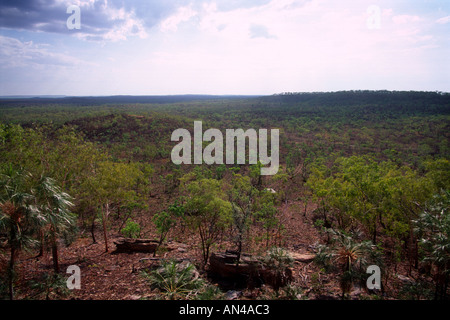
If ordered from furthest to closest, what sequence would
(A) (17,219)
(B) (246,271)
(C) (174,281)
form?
(B) (246,271) < (C) (174,281) < (A) (17,219)

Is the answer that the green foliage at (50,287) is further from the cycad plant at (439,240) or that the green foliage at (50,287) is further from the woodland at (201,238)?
the cycad plant at (439,240)

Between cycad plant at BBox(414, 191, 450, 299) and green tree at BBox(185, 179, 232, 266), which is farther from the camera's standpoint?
green tree at BBox(185, 179, 232, 266)

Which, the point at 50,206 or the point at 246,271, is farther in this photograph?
the point at 246,271

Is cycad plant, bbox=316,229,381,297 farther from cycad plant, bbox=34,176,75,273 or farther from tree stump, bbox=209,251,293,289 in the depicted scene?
cycad plant, bbox=34,176,75,273

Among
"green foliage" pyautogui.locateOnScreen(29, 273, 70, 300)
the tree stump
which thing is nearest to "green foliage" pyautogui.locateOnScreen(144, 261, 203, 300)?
the tree stump

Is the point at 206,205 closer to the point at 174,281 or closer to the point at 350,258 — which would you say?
the point at 174,281

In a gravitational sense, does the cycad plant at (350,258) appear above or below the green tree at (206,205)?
below

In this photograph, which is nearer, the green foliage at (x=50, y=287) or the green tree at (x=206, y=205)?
the green foliage at (x=50, y=287)

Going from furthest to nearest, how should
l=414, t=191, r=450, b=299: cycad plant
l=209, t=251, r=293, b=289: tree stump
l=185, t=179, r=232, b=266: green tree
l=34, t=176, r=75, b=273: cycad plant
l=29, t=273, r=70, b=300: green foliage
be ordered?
1. l=185, t=179, r=232, b=266: green tree
2. l=209, t=251, r=293, b=289: tree stump
3. l=29, t=273, r=70, b=300: green foliage
4. l=34, t=176, r=75, b=273: cycad plant
5. l=414, t=191, r=450, b=299: cycad plant

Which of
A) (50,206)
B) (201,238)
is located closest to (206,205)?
(201,238)

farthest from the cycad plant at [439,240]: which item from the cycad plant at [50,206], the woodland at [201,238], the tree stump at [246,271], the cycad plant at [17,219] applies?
the cycad plant at [17,219]
